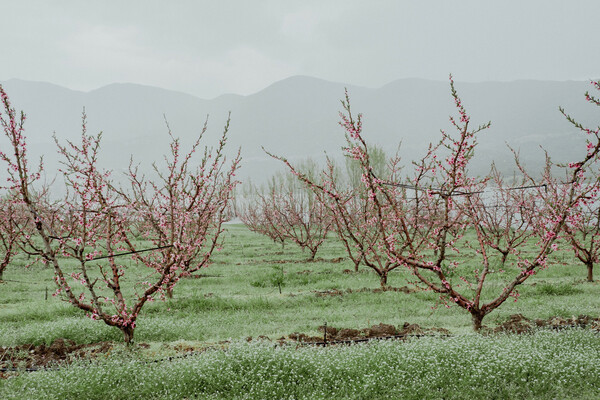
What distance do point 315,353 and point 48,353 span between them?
220 inches

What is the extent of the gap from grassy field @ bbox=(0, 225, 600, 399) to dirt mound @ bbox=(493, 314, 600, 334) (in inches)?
12.9

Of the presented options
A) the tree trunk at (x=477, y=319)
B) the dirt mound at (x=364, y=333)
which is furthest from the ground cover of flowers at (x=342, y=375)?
the tree trunk at (x=477, y=319)

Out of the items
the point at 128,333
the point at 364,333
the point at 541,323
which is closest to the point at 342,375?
the point at 364,333

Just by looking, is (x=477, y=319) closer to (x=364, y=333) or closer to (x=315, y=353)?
(x=364, y=333)

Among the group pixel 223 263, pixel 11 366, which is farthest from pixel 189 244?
pixel 223 263

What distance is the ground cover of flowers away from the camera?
6.04 m

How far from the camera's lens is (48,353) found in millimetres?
8336

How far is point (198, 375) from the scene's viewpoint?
6469mm

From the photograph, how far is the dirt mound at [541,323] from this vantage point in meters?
8.80

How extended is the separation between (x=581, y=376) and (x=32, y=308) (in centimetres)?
1353

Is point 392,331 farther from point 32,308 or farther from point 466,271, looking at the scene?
point 32,308

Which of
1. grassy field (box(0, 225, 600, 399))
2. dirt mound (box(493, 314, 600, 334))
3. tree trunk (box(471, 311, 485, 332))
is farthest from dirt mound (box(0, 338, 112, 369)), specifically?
dirt mound (box(493, 314, 600, 334))

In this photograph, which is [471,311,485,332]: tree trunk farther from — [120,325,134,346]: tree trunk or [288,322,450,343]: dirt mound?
[120,325,134,346]: tree trunk

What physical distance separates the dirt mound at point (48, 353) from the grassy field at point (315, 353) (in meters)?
0.36
